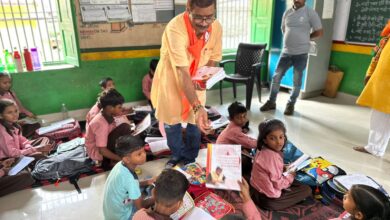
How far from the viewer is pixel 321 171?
7.39 feet

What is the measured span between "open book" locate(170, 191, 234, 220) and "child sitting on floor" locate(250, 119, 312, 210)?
0.26 metres

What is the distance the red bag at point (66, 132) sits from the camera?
10.2ft

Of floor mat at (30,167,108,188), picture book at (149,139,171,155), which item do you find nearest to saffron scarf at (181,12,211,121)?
picture book at (149,139,171,155)

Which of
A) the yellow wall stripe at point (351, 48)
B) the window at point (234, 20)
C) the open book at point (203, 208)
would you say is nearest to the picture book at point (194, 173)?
the open book at point (203, 208)

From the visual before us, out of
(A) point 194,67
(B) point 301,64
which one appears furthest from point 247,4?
(A) point 194,67

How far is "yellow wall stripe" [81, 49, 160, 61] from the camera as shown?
371 centimetres

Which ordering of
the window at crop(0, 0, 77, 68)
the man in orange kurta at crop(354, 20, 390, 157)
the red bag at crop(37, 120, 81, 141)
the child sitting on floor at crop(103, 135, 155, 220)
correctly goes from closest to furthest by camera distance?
the child sitting on floor at crop(103, 135, 155, 220)
the man in orange kurta at crop(354, 20, 390, 157)
the red bag at crop(37, 120, 81, 141)
the window at crop(0, 0, 77, 68)

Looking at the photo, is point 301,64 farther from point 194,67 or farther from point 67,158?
point 67,158

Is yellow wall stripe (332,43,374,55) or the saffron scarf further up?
the saffron scarf

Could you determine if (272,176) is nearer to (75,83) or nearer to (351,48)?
(75,83)

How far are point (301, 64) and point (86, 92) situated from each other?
9.71 ft

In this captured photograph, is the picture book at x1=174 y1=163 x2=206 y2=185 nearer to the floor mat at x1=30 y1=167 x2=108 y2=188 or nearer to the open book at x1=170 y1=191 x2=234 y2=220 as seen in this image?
the open book at x1=170 y1=191 x2=234 y2=220

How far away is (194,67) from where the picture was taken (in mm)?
1983

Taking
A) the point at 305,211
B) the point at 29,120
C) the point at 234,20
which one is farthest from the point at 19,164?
the point at 234,20
